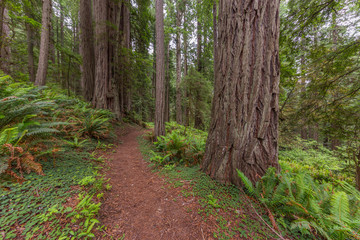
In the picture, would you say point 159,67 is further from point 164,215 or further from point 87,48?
point 87,48

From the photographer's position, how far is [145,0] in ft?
26.9

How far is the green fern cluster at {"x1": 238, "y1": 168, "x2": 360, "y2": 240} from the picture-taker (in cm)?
134

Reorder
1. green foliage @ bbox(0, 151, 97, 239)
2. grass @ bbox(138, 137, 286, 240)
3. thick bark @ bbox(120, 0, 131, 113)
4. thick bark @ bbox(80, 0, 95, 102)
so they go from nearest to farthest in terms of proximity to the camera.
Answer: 1. green foliage @ bbox(0, 151, 97, 239)
2. grass @ bbox(138, 137, 286, 240)
3. thick bark @ bbox(80, 0, 95, 102)
4. thick bark @ bbox(120, 0, 131, 113)

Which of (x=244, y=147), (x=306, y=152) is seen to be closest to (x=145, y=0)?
(x=244, y=147)

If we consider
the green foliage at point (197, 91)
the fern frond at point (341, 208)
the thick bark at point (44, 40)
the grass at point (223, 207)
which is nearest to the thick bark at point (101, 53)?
the thick bark at point (44, 40)

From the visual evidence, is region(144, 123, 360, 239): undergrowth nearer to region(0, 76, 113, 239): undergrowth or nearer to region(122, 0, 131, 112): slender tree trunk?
region(0, 76, 113, 239): undergrowth

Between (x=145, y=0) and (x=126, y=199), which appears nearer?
(x=126, y=199)

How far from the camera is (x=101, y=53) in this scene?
6.34m

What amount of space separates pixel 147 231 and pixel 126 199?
2.43 feet

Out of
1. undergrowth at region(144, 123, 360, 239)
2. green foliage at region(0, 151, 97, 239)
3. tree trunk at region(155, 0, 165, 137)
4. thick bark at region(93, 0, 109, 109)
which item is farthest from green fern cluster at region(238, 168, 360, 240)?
thick bark at region(93, 0, 109, 109)

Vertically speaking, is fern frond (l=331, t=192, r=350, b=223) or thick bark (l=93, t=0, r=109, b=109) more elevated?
thick bark (l=93, t=0, r=109, b=109)

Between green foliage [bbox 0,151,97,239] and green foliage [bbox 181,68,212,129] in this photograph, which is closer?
green foliage [bbox 0,151,97,239]

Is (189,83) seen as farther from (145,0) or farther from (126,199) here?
(126,199)

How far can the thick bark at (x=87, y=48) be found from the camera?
7043 mm
